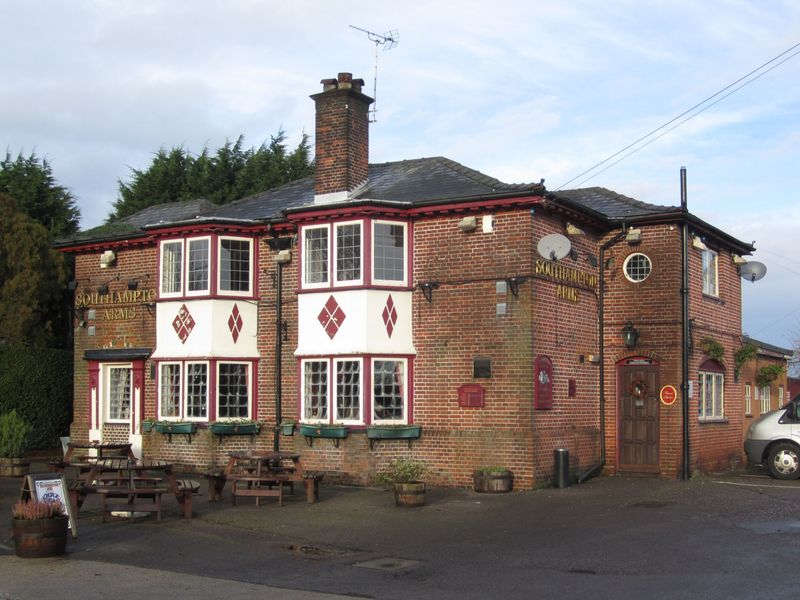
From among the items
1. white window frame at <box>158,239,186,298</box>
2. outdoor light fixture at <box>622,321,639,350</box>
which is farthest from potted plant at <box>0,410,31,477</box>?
outdoor light fixture at <box>622,321,639,350</box>

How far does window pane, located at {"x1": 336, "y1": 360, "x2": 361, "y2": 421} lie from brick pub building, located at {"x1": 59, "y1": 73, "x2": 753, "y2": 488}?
0.04m

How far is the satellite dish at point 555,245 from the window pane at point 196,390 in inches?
291

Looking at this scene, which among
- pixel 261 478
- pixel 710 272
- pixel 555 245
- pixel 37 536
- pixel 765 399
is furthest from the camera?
pixel 765 399

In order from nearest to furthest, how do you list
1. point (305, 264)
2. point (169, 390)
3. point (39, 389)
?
point (305, 264), point (169, 390), point (39, 389)

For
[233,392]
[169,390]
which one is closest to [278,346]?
[233,392]

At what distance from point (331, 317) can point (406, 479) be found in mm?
3744

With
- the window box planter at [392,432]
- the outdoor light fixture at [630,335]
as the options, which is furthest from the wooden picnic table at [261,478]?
the outdoor light fixture at [630,335]

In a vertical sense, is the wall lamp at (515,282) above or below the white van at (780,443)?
above

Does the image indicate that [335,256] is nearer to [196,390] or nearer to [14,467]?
[196,390]

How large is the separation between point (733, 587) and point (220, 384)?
13181mm

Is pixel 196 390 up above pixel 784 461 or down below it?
above

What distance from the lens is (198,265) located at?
69.2 feet

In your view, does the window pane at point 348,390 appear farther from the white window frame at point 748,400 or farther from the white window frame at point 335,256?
the white window frame at point 748,400

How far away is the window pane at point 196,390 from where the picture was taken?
68.4 feet
